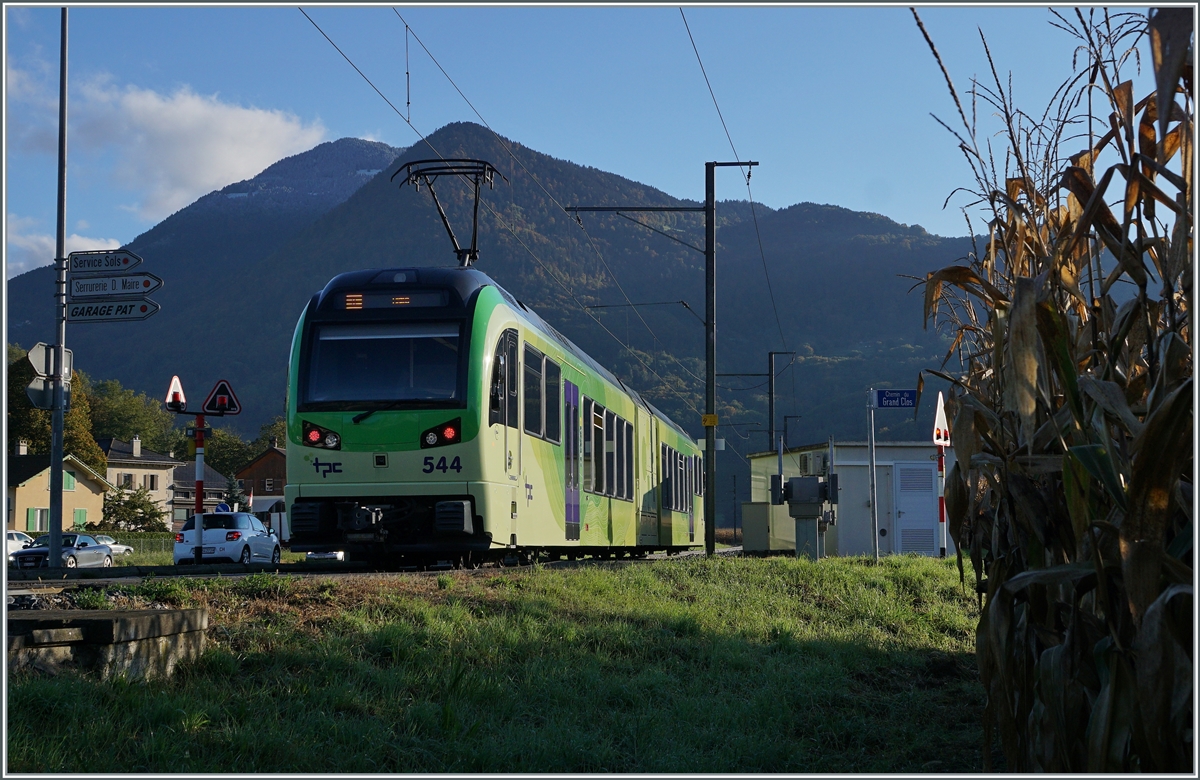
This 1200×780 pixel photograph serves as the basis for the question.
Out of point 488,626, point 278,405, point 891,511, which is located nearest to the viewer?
point 488,626

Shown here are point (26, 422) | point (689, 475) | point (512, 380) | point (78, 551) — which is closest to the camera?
point (512, 380)

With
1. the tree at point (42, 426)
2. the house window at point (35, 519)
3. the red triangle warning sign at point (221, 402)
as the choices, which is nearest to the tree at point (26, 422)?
the tree at point (42, 426)

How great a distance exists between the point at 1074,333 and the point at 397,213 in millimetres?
167465

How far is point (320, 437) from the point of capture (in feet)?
35.1

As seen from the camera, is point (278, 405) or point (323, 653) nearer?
point (323, 653)

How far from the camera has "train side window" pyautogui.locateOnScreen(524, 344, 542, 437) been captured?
1209 centimetres

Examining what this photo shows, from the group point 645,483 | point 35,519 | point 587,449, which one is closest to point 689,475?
point 645,483

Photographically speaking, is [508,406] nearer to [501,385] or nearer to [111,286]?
[501,385]

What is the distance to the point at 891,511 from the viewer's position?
22.5 meters

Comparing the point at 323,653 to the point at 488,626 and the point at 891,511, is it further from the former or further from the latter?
the point at 891,511

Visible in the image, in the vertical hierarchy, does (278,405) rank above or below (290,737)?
above

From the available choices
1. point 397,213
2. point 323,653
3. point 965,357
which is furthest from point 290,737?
point 397,213

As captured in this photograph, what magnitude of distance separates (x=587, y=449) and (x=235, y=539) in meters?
14.9

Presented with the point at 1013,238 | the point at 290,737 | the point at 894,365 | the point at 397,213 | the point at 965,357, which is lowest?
the point at 290,737
